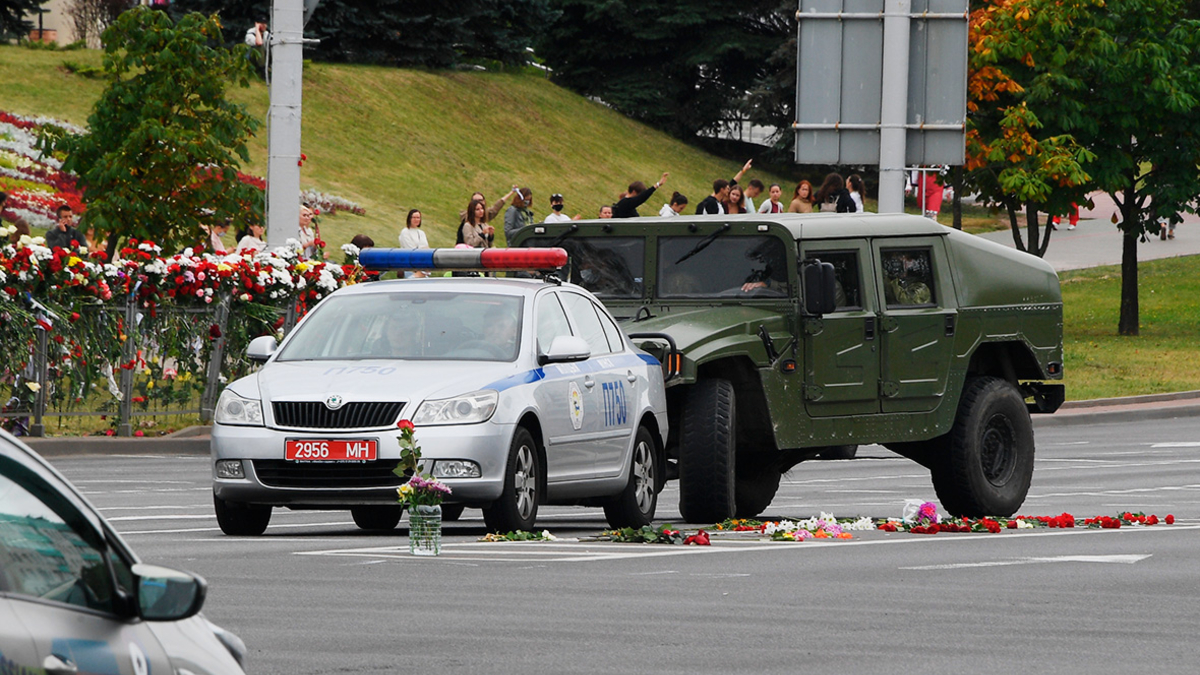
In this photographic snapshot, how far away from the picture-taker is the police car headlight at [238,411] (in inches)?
469

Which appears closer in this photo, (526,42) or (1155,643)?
(1155,643)

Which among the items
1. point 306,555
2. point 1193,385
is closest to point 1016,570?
point 306,555

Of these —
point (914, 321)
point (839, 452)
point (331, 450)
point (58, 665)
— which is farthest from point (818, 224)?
point (58, 665)

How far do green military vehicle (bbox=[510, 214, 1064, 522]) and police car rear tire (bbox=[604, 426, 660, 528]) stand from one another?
0.22m

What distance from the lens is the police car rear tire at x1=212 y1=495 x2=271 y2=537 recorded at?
12.4 m

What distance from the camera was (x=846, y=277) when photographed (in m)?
14.8

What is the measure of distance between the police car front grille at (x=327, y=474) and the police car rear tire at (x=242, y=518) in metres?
0.65

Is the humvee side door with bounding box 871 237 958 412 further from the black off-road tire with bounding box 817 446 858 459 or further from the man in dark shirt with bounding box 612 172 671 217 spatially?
the man in dark shirt with bounding box 612 172 671 217

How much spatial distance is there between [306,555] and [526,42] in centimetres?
5843

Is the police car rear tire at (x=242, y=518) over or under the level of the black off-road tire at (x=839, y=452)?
under

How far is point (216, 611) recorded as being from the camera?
884cm

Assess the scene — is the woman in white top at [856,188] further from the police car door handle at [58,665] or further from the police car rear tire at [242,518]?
the police car door handle at [58,665]

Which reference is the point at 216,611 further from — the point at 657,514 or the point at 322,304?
the point at 657,514

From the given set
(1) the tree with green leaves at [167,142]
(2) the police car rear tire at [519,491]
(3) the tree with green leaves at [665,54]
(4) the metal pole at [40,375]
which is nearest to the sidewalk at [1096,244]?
(3) the tree with green leaves at [665,54]
